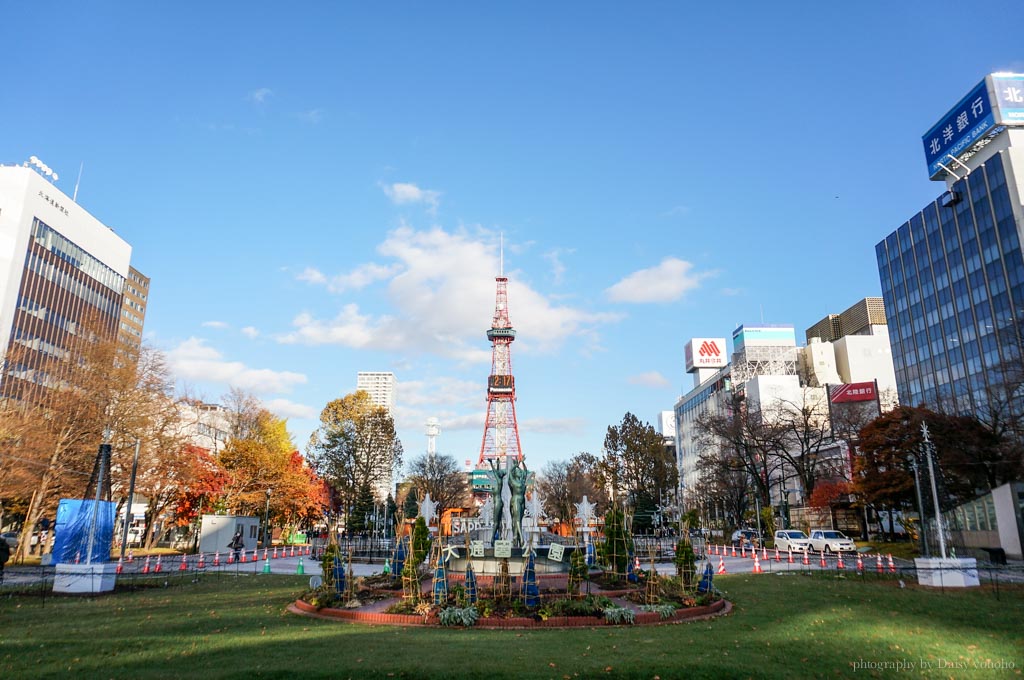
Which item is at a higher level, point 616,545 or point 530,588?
point 616,545

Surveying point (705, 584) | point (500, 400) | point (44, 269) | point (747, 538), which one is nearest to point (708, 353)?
point (500, 400)

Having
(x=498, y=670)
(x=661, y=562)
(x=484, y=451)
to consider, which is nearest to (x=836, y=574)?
(x=661, y=562)

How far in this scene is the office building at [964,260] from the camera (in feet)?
184

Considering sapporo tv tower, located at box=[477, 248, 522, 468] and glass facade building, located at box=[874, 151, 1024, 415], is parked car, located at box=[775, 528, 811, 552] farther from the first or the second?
sapporo tv tower, located at box=[477, 248, 522, 468]

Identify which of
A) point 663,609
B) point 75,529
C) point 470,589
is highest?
point 75,529

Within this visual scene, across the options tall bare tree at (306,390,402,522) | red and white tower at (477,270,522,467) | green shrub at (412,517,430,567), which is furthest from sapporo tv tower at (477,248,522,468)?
green shrub at (412,517,430,567)

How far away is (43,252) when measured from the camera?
184 feet

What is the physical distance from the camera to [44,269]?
56.3 metres

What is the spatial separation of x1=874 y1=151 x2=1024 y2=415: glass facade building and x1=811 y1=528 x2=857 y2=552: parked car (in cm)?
2319

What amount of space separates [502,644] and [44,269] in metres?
62.5

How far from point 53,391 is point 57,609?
986 inches

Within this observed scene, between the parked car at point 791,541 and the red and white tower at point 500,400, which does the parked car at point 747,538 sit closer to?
the parked car at point 791,541

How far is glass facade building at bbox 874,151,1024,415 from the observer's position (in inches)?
2210

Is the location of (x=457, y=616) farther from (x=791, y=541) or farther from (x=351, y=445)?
(x=351, y=445)
